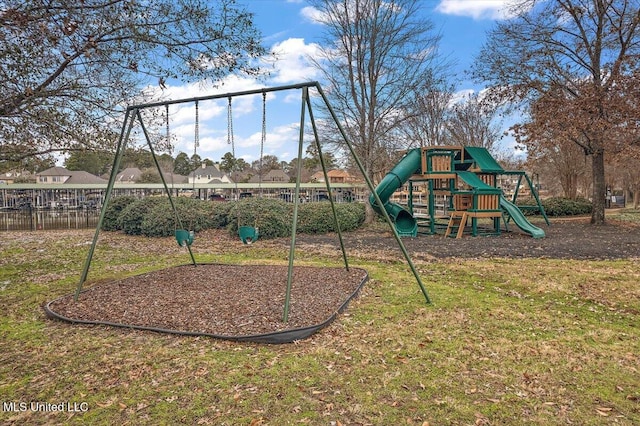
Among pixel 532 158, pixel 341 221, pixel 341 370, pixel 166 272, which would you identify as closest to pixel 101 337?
pixel 341 370

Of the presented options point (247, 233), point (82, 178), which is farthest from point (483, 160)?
point (82, 178)

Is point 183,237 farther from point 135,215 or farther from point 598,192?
point 598,192

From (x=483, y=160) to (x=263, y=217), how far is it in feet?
23.3

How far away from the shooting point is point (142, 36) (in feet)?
20.5

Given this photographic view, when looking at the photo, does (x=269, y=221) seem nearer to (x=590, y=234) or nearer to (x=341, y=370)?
(x=341, y=370)

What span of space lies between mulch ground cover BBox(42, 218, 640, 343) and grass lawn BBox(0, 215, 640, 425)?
23 centimetres

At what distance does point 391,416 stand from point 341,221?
1103cm

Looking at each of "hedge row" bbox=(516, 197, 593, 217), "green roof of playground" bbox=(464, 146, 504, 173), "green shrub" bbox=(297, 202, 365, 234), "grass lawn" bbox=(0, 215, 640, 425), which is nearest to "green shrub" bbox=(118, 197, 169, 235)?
"green shrub" bbox=(297, 202, 365, 234)

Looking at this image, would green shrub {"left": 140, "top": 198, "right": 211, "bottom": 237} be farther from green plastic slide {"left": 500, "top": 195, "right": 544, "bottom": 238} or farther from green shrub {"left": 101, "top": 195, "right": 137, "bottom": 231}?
green plastic slide {"left": 500, "top": 195, "right": 544, "bottom": 238}

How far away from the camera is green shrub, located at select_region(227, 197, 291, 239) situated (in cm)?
1233

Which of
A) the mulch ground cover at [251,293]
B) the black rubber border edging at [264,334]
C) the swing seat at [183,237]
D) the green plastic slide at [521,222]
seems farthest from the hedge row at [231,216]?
the black rubber border edging at [264,334]

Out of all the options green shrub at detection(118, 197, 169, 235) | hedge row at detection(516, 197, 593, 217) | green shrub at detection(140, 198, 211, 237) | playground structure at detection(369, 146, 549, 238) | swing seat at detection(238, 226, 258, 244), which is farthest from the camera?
hedge row at detection(516, 197, 593, 217)

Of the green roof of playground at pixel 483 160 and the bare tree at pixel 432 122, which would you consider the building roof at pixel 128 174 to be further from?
the green roof of playground at pixel 483 160

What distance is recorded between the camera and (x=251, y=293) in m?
5.67
